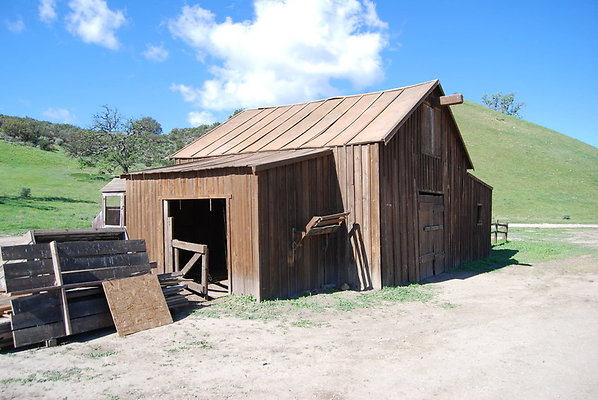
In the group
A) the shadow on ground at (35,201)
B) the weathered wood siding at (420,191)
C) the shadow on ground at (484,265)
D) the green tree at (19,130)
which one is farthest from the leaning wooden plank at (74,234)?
the green tree at (19,130)

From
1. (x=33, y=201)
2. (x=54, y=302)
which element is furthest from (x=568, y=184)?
(x=54, y=302)

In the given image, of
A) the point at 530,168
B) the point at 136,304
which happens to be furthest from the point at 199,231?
the point at 530,168

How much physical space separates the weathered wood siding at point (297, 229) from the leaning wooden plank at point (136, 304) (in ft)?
7.23

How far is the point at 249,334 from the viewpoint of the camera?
25.3 ft

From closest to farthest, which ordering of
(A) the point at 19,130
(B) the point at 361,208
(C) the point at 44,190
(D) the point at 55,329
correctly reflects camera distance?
1. (D) the point at 55,329
2. (B) the point at 361,208
3. (C) the point at 44,190
4. (A) the point at 19,130

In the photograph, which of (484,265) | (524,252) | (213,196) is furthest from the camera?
(524,252)

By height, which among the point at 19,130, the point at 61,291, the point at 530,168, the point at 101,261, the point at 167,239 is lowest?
the point at 61,291

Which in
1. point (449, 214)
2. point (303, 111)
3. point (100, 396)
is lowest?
point (100, 396)

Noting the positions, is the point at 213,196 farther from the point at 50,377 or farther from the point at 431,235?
the point at 431,235

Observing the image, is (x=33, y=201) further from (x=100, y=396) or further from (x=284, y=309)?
(x=100, y=396)

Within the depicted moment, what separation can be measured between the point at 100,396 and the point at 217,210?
32.2ft

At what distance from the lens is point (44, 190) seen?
3697 cm

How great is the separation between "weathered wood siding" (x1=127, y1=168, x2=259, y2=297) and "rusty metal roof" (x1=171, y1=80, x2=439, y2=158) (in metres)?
2.73

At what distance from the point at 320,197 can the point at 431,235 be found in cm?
480
